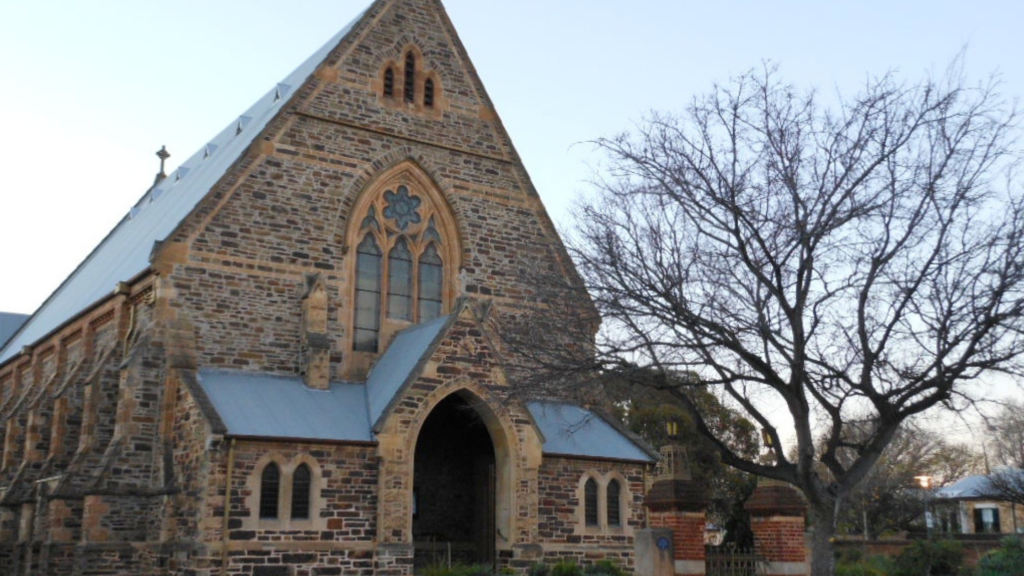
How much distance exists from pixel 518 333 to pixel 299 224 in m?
8.04

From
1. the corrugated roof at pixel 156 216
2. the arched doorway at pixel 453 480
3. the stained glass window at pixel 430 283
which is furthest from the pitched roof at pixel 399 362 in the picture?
the corrugated roof at pixel 156 216

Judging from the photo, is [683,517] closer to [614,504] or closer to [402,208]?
[614,504]

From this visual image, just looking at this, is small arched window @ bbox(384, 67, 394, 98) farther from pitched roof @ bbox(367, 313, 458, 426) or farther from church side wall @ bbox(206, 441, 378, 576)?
church side wall @ bbox(206, 441, 378, 576)

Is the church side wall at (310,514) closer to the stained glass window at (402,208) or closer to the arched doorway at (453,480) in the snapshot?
the arched doorway at (453,480)

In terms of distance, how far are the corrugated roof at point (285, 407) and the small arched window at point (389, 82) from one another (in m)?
7.04

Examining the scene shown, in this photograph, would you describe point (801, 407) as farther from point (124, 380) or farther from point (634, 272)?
point (124, 380)

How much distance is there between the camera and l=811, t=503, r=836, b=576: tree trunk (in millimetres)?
12922

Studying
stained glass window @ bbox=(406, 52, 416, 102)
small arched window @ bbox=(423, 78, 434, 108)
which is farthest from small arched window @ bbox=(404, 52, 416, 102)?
small arched window @ bbox=(423, 78, 434, 108)

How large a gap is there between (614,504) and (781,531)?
6504 millimetres

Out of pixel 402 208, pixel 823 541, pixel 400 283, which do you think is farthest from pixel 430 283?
pixel 823 541

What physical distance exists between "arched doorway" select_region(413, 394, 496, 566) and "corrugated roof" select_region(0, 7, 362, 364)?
696 cm

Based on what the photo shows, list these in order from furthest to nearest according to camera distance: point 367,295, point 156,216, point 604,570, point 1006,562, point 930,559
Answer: point 930,559 < point 156,216 < point 1006,562 < point 367,295 < point 604,570

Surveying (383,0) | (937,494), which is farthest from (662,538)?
(937,494)

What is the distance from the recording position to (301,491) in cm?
1875
